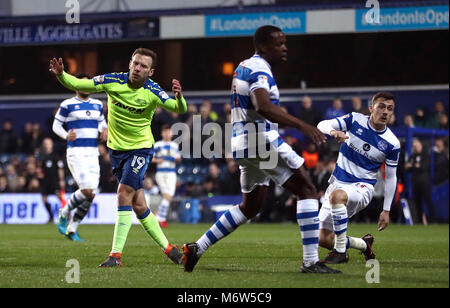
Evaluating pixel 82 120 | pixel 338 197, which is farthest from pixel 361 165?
pixel 82 120

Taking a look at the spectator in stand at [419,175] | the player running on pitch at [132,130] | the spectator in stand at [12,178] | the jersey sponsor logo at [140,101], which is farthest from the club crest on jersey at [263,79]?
→ the spectator in stand at [12,178]

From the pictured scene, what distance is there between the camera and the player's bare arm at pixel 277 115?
22.5 ft

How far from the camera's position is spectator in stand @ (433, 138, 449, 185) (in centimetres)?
1966

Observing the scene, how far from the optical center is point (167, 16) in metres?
23.5

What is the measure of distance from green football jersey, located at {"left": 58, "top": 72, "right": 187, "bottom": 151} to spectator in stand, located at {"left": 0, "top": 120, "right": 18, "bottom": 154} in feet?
50.9

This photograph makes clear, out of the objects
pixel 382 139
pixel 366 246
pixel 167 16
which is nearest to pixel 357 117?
pixel 382 139

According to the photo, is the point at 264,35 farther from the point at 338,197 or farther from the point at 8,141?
the point at 8,141

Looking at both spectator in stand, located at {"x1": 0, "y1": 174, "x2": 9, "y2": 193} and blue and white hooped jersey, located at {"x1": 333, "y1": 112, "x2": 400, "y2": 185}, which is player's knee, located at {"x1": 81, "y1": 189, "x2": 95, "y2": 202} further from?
spectator in stand, located at {"x1": 0, "y1": 174, "x2": 9, "y2": 193}

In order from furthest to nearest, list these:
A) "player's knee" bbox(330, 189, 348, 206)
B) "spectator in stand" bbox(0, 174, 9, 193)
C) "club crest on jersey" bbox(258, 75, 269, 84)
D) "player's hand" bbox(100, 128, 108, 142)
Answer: "spectator in stand" bbox(0, 174, 9, 193) → "player's hand" bbox(100, 128, 108, 142) → "player's knee" bbox(330, 189, 348, 206) → "club crest on jersey" bbox(258, 75, 269, 84)

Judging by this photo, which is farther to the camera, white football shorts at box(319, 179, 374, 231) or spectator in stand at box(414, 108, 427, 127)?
spectator in stand at box(414, 108, 427, 127)

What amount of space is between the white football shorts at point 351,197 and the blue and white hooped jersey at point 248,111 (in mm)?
1643

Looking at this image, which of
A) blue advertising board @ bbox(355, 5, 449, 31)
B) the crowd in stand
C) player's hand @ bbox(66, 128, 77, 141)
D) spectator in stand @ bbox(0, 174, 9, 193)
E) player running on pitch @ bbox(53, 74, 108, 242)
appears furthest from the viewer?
blue advertising board @ bbox(355, 5, 449, 31)

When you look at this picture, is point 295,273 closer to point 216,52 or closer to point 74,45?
point 216,52

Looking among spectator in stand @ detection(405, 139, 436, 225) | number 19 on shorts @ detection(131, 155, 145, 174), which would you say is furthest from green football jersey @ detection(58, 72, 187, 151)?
spectator in stand @ detection(405, 139, 436, 225)
